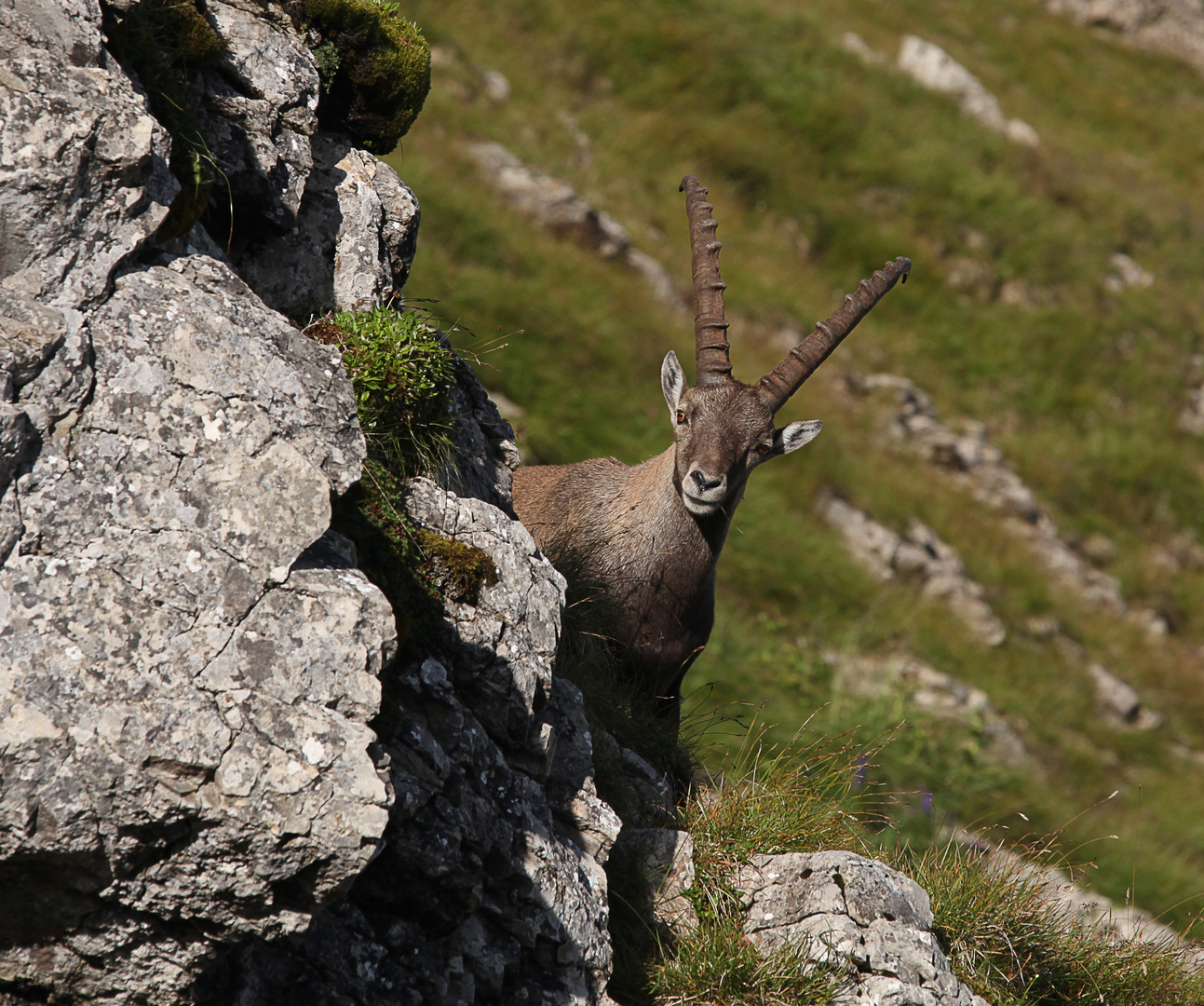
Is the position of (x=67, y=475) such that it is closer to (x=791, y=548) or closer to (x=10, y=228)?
(x=10, y=228)

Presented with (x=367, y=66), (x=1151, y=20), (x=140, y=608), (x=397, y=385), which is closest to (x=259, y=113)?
(x=367, y=66)

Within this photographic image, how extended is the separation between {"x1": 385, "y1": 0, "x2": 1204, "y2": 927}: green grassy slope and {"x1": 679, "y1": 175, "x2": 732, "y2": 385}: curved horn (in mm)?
4162

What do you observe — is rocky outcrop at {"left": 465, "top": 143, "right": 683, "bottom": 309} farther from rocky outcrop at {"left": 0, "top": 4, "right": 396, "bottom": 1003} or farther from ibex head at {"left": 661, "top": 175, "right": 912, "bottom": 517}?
rocky outcrop at {"left": 0, "top": 4, "right": 396, "bottom": 1003}

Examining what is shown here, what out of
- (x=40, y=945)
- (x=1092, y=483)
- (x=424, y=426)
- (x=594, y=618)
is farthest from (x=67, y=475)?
(x=1092, y=483)

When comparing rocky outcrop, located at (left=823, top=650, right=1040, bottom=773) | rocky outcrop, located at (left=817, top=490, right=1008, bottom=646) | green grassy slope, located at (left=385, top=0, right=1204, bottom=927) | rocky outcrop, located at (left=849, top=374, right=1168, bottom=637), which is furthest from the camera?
rocky outcrop, located at (left=849, top=374, right=1168, bottom=637)

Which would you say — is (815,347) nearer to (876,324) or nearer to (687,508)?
(687,508)

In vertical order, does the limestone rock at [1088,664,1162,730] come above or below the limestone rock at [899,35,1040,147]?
below

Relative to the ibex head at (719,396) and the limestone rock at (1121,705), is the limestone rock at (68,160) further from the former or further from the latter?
the limestone rock at (1121,705)

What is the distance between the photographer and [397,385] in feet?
15.6

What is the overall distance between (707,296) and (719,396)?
0.75 metres

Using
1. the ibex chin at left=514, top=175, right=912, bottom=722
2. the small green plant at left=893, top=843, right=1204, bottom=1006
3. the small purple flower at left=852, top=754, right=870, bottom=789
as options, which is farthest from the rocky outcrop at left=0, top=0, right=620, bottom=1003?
the ibex chin at left=514, top=175, right=912, bottom=722

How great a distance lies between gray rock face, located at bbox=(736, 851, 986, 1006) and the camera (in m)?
4.60

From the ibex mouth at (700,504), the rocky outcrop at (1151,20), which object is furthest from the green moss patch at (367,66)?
the rocky outcrop at (1151,20)

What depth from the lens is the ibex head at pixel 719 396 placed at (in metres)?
7.11
